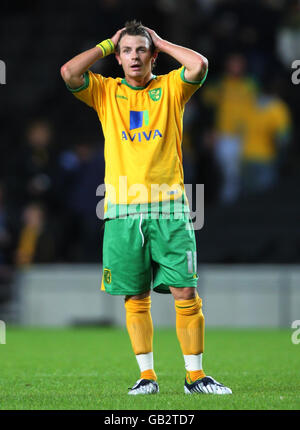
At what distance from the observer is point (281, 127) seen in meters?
13.7

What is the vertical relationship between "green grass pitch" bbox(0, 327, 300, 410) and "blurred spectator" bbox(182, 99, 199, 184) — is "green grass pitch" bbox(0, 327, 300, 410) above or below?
below


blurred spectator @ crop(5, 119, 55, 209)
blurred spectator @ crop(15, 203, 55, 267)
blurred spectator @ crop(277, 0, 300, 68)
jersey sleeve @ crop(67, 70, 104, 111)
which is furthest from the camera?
blurred spectator @ crop(277, 0, 300, 68)

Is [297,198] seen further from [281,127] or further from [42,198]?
[42,198]

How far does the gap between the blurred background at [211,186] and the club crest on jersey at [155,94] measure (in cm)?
722

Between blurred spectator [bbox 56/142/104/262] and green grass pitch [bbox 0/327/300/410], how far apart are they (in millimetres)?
2397

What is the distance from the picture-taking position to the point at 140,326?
5.68 metres

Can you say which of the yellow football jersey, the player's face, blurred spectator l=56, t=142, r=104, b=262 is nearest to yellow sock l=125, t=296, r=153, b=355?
the yellow football jersey

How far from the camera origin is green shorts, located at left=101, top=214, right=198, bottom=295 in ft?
18.2

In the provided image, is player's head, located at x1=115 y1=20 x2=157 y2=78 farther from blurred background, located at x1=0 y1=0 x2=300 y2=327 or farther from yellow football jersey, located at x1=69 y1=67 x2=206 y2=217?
blurred background, located at x1=0 y1=0 x2=300 y2=327

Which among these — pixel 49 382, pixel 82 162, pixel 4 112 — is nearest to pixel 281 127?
pixel 82 162

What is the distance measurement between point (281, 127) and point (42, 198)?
3557 mm

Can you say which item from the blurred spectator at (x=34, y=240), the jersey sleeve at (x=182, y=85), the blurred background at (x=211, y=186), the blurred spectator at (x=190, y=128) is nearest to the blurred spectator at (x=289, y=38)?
the blurred background at (x=211, y=186)

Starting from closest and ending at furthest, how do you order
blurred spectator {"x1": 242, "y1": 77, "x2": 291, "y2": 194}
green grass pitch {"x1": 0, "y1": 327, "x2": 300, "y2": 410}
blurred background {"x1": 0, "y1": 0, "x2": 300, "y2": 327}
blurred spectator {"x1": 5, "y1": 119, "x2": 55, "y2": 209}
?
green grass pitch {"x1": 0, "y1": 327, "x2": 300, "y2": 410} < blurred background {"x1": 0, "y1": 0, "x2": 300, "y2": 327} < blurred spectator {"x1": 242, "y1": 77, "x2": 291, "y2": 194} < blurred spectator {"x1": 5, "y1": 119, "x2": 55, "y2": 209}

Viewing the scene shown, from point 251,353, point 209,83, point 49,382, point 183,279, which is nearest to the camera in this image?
point 183,279
